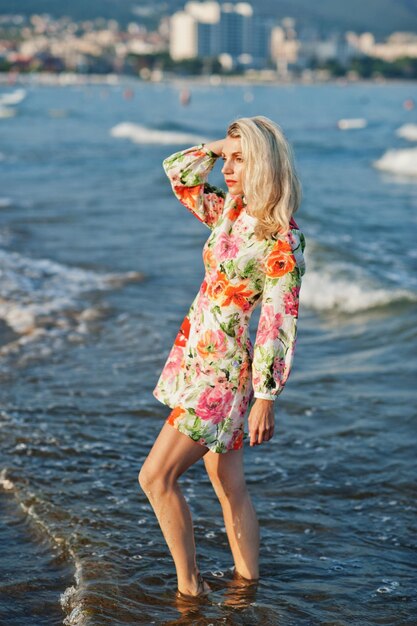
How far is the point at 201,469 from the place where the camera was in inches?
216

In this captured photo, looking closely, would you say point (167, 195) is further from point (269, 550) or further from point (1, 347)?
point (269, 550)

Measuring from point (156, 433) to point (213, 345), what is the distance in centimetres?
265

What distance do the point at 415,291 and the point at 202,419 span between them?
7.42 metres

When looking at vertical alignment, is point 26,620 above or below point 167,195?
above

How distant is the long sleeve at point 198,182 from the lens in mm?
3650

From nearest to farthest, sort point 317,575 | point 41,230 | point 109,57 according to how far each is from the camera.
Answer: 1. point 317,575
2. point 41,230
3. point 109,57

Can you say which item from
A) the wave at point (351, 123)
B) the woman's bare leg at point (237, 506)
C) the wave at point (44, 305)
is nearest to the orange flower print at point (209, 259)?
the woman's bare leg at point (237, 506)

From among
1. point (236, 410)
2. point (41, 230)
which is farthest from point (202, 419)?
point (41, 230)

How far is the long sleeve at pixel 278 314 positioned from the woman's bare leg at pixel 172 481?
1.24 feet

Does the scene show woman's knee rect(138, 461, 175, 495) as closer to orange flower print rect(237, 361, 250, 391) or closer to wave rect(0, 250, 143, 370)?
orange flower print rect(237, 361, 250, 391)

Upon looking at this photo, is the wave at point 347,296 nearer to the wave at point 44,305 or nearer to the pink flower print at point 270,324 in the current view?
the wave at point 44,305

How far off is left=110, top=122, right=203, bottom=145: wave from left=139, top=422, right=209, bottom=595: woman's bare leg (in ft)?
114

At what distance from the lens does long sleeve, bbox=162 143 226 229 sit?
3650 mm

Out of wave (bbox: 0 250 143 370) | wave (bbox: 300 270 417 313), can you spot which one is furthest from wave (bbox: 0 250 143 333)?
wave (bbox: 300 270 417 313)
